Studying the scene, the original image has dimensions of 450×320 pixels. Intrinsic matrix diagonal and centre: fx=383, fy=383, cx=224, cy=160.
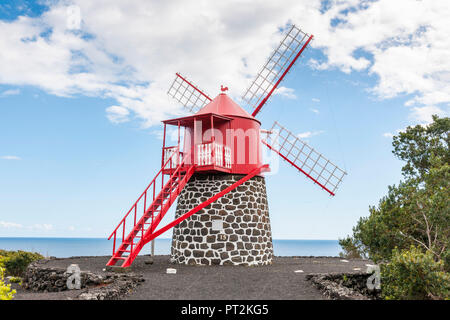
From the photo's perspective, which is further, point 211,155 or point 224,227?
point 224,227

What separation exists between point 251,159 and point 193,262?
4.66 metres

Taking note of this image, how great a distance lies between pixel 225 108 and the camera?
52.4ft

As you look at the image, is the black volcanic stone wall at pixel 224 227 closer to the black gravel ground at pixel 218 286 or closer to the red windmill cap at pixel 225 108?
the black gravel ground at pixel 218 286

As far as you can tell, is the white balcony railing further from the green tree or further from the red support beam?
the green tree

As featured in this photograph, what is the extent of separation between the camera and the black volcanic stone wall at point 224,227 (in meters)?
14.3

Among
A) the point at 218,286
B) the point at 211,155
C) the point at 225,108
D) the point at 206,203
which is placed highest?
the point at 225,108

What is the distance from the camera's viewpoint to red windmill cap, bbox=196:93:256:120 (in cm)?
1580

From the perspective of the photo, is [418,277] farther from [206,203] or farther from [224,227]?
[206,203]

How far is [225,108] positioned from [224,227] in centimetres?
493

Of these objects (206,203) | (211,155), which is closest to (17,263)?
(206,203)

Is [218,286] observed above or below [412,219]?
below

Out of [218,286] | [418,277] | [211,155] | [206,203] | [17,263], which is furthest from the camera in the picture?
[17,263]

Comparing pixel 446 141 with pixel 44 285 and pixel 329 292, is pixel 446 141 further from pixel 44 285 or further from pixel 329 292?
pixel 44 285
